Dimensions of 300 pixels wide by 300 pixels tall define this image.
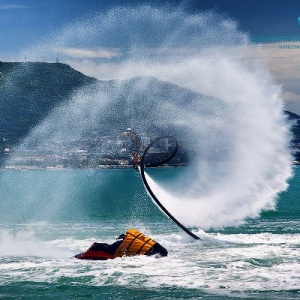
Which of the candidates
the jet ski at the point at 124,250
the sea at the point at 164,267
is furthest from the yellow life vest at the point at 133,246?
the sea at the point at 164,267

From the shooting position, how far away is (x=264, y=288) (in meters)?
36.5

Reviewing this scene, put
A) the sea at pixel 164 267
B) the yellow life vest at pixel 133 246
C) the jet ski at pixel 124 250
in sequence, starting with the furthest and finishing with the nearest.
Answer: the yellow life vest at pixel 133 246
the jet ski at pixel 124 250
the sea at pixel 164 267

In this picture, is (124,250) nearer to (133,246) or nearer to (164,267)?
(133,246)

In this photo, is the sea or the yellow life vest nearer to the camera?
the sea

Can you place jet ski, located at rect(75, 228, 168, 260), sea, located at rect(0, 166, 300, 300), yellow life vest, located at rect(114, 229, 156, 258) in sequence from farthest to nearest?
yellow life vest, located at rect(114, 229, 156, 258), jet ski, located at rect(75, 228, 168, 260), sea, located at rect(0, 166, 300, 300)

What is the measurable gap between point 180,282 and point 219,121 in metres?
35.5

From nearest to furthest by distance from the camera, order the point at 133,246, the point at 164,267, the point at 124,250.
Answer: the point at 164,267, the point at 124,250, the point at 133,246

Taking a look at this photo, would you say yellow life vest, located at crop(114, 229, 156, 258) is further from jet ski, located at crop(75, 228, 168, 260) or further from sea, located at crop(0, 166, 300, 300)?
sea, located at crop(0, 166, 300, 300)

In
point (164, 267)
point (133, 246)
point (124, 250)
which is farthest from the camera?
point (133, 246)

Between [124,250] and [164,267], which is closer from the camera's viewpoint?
[164,267]

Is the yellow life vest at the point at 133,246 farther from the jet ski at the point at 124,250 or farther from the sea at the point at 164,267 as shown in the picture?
the sea at the point at 164,267

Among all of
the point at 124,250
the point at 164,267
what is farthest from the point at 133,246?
the point at 164,267

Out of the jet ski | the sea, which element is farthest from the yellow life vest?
the sea

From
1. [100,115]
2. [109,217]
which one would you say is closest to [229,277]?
[109,217]
